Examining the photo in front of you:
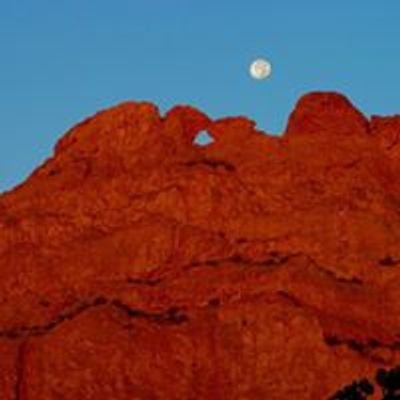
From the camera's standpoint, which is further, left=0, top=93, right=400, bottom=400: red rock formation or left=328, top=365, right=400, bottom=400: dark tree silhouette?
left=0, top=93, right=400, bottom=400: red rock formation

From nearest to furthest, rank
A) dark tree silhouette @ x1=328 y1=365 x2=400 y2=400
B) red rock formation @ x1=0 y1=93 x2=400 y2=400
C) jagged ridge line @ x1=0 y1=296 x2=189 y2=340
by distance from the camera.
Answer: dark tree silhouette @ x1=328 y1=365 x2=400 y2=400 → red rock formation @ x1=0 y1=93 x2=400 y2=400 → jagged ridge line @ x1=0 y1=296 x2=189 y2=340

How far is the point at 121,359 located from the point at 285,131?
86.4 ft

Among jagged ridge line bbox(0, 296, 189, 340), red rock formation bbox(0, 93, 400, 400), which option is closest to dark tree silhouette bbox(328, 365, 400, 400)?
red rock formation bbox(0, 93, 400, 400)

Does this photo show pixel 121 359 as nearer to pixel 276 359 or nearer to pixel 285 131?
pixel 276 359

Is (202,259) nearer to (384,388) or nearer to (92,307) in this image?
(92,307)

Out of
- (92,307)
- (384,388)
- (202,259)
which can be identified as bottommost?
(384,388)

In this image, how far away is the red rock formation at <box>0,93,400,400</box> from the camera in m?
78.9

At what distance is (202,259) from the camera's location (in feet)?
285

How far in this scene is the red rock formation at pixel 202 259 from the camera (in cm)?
7894

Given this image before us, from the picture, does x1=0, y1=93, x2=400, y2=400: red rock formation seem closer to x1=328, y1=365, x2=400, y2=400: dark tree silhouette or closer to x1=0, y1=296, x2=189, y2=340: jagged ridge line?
x1=0, y1=296, x2=189, y2=340: jagged ridge line

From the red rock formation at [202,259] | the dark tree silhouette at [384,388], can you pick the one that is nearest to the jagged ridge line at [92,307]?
the red rock formation at [202,259]

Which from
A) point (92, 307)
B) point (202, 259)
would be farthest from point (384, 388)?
point (202, 259)

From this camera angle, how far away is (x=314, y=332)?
78.8m

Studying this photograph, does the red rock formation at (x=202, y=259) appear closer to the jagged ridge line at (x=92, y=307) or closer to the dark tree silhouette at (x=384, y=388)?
the jagged ridge line at (x=92, y=307)
